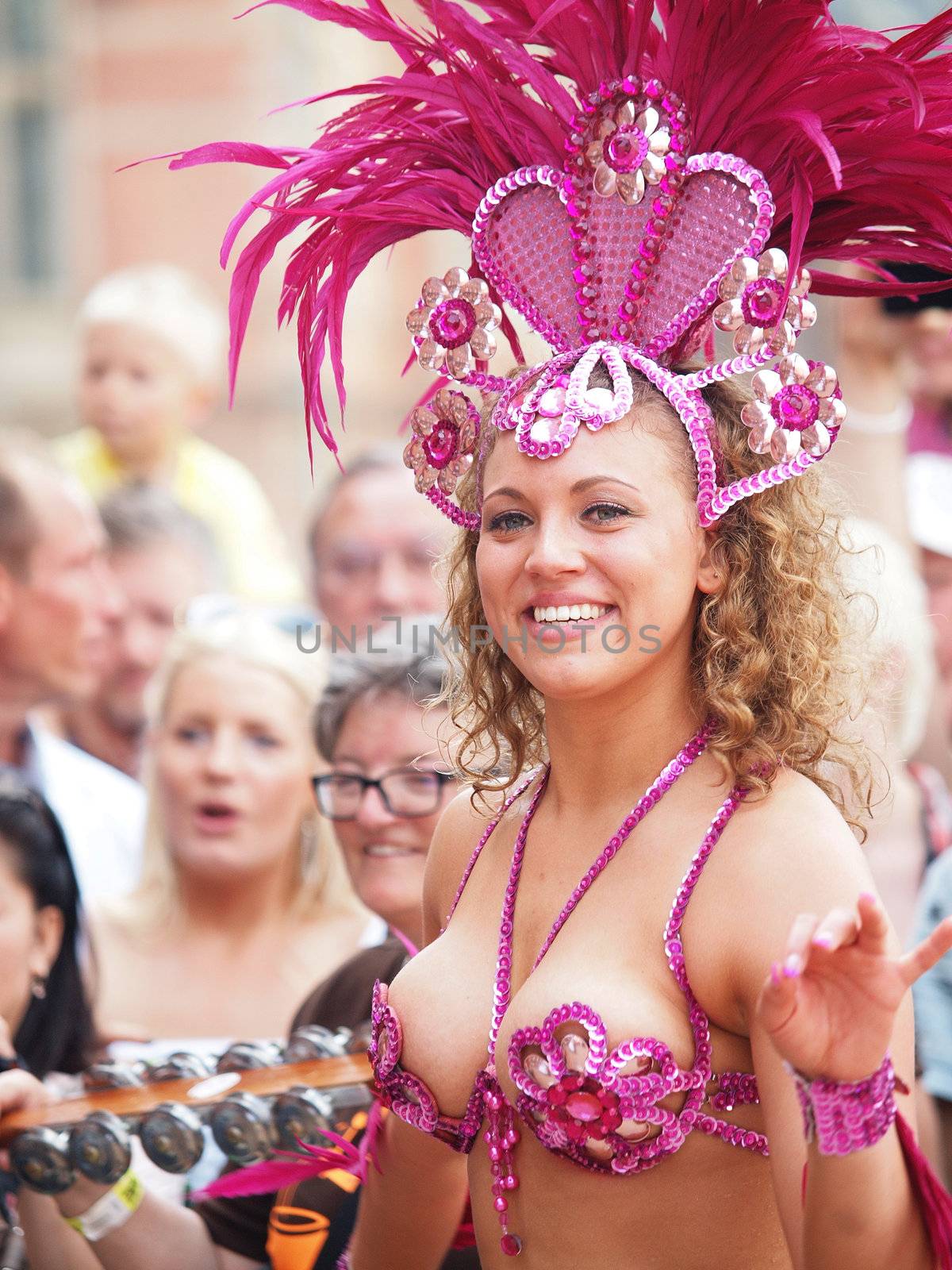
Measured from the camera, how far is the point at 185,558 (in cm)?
490

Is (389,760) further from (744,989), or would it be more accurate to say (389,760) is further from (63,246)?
(63,246)

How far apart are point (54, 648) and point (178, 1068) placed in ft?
6.06

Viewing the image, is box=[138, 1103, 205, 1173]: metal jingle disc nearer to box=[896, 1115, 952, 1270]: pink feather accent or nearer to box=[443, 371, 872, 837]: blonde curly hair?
box=[443, 371, 872, 837]: blonde curly hair

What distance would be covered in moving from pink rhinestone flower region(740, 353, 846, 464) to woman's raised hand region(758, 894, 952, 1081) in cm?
62

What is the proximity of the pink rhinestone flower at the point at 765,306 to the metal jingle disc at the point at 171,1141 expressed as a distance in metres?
1.65

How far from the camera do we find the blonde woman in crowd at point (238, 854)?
3.78 m

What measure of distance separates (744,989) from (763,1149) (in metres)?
0.23

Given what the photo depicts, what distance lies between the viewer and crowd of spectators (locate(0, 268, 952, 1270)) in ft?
10.1

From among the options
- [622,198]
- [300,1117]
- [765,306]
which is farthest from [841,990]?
[300,1117]

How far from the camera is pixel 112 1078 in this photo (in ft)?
9.34

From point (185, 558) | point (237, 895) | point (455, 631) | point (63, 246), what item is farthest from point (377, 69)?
point (455, 631)

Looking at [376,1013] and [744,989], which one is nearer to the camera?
[744,989]

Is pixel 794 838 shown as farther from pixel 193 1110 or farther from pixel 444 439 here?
pixel 193 1110

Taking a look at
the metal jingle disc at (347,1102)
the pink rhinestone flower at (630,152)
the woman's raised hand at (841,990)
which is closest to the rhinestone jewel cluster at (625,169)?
the pink rhinestone flower at (630,152)
